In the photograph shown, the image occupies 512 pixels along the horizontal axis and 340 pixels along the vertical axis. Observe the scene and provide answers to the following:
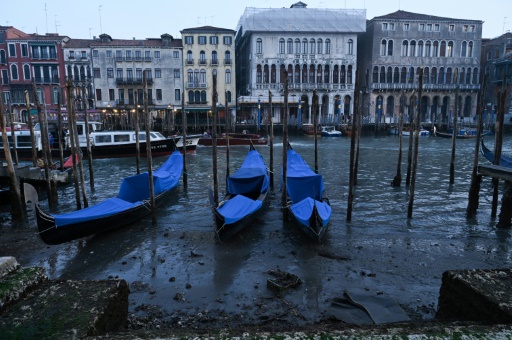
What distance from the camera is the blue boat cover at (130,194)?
273 inches

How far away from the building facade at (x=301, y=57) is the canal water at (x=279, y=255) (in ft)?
95.3

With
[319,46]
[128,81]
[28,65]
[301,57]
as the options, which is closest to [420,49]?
[319,46]

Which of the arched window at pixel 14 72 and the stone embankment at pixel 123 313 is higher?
the arched window at pixel 14 72

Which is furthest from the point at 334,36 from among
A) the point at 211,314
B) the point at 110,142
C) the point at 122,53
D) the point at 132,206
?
the point at 211,314

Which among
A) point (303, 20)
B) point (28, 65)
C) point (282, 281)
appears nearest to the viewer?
point (282, 281)

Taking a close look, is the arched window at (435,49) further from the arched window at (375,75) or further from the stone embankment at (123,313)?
the stone embankment at (123,313)

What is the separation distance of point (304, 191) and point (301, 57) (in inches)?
1273

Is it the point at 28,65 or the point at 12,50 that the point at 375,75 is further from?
the point at 12,50

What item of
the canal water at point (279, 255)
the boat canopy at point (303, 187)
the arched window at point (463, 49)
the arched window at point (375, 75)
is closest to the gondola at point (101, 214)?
the canal water at point (279, 255)

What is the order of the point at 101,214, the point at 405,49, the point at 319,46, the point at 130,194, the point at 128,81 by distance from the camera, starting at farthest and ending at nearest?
the point at 405,49
the point at 319,46
the point at 128,81
the point at 130,194
the point at 101,214

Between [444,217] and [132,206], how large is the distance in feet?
23.8

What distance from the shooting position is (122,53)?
36.2m

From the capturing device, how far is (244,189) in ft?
31.7

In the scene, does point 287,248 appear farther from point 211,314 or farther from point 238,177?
point 238,177
